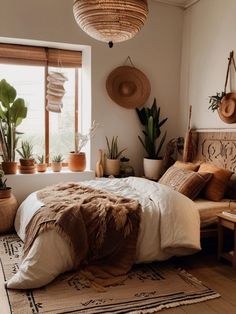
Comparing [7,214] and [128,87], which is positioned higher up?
[128,87]

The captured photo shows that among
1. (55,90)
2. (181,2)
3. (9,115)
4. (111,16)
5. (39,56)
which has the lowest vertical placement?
(9,115)

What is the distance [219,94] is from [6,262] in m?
3.05

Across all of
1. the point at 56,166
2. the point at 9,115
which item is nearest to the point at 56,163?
the point at 56,166

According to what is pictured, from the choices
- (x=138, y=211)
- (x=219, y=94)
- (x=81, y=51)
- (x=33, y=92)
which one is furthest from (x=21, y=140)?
(x=219, y=94)

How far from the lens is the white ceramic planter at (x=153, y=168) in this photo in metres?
4.36

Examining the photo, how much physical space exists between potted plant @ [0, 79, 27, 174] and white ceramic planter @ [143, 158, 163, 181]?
1.82m

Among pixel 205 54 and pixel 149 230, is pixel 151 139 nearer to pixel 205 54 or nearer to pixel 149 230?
pixel 205 54

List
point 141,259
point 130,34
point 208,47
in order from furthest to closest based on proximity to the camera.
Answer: point 208,47 < point 141,259 < point 130,34

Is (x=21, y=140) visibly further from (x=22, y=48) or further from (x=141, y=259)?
(x=141, y=259)

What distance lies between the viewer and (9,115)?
12.8ft

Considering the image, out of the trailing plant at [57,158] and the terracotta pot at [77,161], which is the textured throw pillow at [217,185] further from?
the trailing plant at [57,158]

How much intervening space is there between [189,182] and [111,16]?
6.06 feet

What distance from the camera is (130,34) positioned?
2402 mm

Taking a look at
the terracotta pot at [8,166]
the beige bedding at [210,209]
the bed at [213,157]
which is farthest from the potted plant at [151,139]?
the terracotta pot at [8,166]
